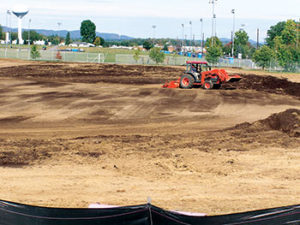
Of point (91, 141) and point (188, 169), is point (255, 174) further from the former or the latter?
point (91, 141)

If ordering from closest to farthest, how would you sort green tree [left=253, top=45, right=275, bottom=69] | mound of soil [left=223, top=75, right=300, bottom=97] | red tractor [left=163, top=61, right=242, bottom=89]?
1. red tractor [left=163, top=61, right=242, bottom=89]
2. mound of soil [left=223, top=75, right=300, bottom=97]
3. green tree [left=253, top=45, right=275, bottom=69]

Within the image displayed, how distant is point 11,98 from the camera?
26.8m

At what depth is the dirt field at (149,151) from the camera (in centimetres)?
1095

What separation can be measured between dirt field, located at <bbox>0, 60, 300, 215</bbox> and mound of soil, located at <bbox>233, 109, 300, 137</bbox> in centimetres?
4

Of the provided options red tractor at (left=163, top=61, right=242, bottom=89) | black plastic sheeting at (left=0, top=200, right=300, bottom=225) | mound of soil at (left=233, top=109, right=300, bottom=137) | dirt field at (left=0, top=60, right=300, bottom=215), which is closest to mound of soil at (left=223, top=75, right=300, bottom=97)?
red tractor at (left=163, top=61, right=242, bottom=89)

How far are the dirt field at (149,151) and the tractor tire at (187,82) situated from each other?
3156 mm

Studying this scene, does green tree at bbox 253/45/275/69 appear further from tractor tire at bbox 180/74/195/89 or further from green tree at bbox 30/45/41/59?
tractor tire at bbox 180/74/195/89

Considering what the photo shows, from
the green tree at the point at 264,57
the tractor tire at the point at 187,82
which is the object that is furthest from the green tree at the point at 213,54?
the tractor tire at the point at 187,82

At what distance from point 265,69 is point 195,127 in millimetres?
50521

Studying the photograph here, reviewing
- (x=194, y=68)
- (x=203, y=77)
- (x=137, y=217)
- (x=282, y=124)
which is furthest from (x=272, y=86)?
(x=137, y=217)

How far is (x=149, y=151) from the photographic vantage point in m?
15.1

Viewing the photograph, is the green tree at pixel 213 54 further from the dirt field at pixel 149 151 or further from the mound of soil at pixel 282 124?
the mound of soil at pixel 282 124

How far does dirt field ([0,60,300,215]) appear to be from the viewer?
10.9 meters

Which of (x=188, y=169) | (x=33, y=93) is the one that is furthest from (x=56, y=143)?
(x=33, y=93)
